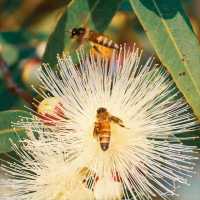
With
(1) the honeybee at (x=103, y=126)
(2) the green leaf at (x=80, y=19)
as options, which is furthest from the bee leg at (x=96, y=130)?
(2) the green leaf at (x=80, y=19)

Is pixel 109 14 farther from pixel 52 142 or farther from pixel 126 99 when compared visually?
pixel 52 142

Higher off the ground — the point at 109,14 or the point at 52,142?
the point at 109,14

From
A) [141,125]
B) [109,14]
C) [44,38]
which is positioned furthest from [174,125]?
[44,38]

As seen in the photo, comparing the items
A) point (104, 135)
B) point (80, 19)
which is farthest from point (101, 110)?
point (80, 19)

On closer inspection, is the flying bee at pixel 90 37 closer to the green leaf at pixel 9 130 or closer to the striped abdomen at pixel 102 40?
the striped abdomen at pixel 102 40

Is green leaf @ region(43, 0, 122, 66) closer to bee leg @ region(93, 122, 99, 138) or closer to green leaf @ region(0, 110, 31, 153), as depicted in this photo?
green leaf @ region(0, 110, 31, 153)

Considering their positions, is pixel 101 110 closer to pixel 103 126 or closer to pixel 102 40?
pixel 103 126
